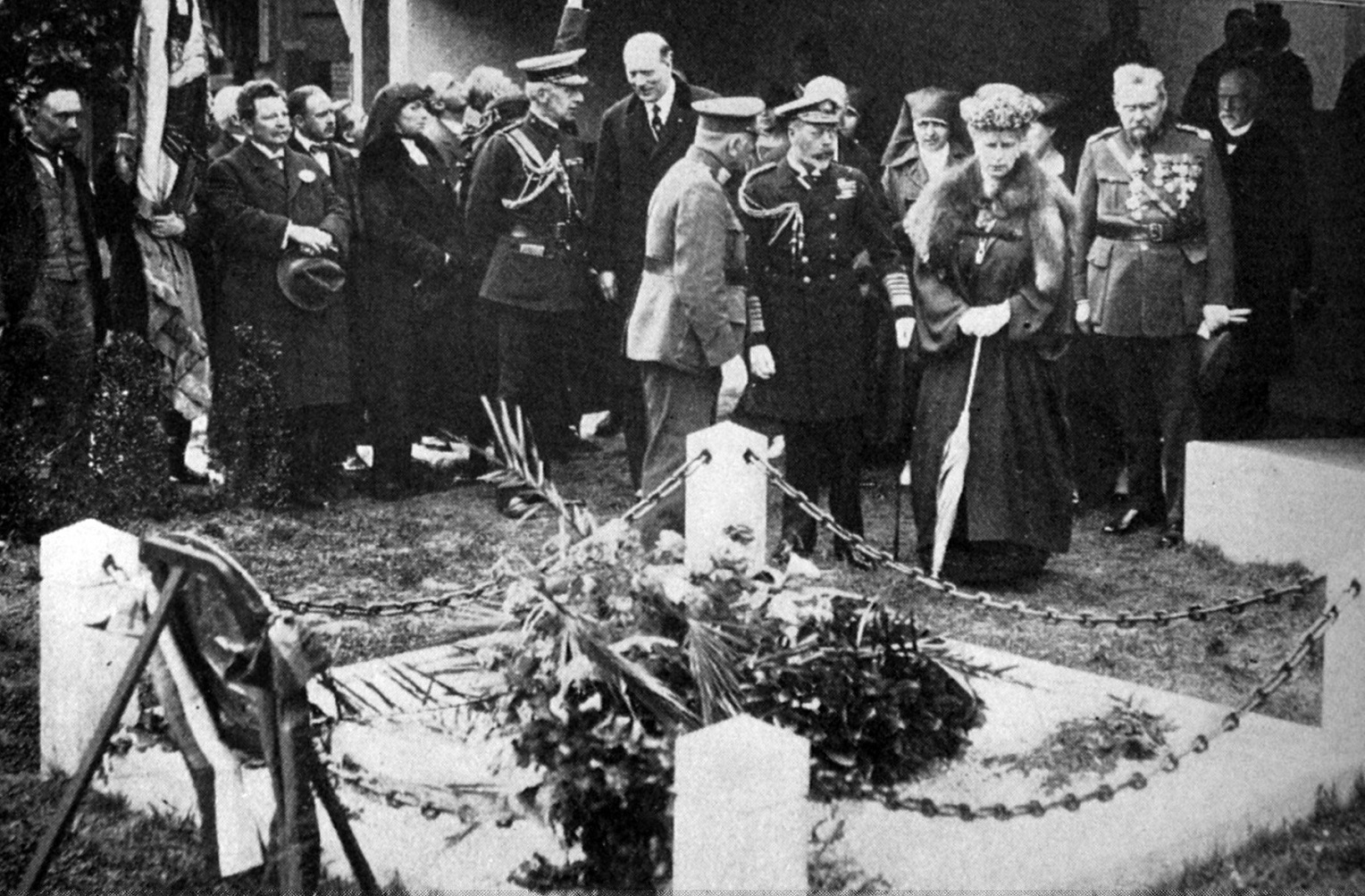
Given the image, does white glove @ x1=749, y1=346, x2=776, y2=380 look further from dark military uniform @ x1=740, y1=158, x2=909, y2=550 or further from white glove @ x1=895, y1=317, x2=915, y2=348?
white glove @ x1=895, y1=317, x2=915, y2=348

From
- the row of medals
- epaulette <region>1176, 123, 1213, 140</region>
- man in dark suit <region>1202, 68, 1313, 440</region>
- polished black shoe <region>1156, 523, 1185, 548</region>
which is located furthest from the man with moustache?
man in dark suit <region>1202, 68, 1313, 440</region>

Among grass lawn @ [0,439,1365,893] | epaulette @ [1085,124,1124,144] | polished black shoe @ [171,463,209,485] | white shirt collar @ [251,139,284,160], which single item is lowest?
grass lawn @ [0,439,1365,893]

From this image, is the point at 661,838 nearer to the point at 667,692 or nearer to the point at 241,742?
the point at 667,692

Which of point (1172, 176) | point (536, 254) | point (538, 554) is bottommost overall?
point (538, 554)

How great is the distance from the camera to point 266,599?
15.9 feet

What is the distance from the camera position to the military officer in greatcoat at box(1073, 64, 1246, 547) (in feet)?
28.8

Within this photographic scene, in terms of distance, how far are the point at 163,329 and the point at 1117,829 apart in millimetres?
3718

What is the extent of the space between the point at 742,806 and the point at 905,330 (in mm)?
4312

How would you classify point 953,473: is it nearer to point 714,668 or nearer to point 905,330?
point 905,330

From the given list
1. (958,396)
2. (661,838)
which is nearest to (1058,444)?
(958,396)

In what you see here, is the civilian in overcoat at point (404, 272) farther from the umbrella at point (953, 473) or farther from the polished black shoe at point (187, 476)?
the umbrella at point (953, 473)

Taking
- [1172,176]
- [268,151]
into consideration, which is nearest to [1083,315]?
[1172,176]

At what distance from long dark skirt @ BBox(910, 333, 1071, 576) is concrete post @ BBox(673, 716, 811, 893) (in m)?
3.92

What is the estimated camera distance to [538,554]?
743 cm
